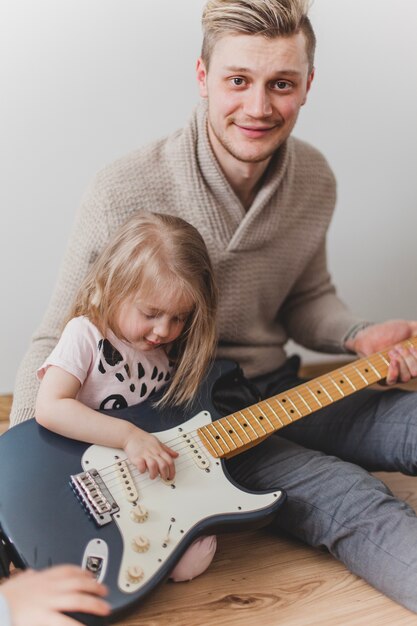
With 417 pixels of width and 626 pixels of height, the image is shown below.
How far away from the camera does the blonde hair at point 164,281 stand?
0.99 metres

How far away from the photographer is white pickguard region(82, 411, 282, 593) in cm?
90

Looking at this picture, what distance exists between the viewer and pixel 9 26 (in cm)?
121

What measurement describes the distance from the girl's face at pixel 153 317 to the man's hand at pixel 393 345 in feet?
1.14

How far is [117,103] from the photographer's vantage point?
134cm

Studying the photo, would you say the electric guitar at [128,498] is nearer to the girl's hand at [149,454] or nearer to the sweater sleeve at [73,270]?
the girl's hand at [149,454]

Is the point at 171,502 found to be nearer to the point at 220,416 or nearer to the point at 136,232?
the point at 220,416

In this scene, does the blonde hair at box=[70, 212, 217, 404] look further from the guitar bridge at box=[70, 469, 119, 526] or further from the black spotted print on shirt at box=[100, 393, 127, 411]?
the guitar bridge at box=[70, 469, 119, 526]

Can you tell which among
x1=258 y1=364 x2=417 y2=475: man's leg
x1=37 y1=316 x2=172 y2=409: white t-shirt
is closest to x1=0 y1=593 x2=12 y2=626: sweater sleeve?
x1=37 y1=316 x2=172 y2=409: white t-shirt

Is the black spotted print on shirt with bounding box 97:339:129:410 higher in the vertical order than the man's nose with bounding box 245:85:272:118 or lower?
lower

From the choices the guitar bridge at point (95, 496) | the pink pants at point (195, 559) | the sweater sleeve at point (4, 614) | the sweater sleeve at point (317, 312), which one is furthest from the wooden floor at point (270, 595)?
the sweater sleeve at point (317, 312)

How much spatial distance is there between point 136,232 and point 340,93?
23.6 inches

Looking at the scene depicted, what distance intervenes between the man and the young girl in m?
0.12

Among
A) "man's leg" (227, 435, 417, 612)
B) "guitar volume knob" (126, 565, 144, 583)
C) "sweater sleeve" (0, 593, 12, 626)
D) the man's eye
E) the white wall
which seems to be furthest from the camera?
the white wall

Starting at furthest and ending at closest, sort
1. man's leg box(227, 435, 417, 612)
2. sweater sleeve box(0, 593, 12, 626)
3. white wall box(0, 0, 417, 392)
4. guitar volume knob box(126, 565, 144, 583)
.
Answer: white wall box(0, 0, 417, 392), man's leg box(227, 435, 417, 612), guitar volume knob box(126, 565, 144, 583), sweater sleeve box(0, 593, 12, 626)
